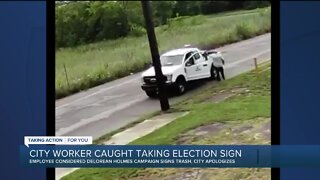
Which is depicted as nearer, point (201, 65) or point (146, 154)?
point (146, 154)

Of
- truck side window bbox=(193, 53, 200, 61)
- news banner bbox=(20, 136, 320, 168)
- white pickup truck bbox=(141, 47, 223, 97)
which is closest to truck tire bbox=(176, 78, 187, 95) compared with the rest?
white pickup truck bbox=(141, 47, 223, 97)

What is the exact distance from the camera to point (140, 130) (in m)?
2.90

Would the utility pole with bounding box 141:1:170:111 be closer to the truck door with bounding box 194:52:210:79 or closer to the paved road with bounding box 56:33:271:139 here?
the paved road with bounding box 56:33:271:139

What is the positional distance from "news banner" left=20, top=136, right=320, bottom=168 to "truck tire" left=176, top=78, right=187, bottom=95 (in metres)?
0.24

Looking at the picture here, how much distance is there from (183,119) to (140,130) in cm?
19

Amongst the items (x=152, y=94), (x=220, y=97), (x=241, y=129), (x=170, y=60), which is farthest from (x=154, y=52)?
(x=241, y=129)

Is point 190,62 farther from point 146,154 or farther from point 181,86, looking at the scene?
point 146,154

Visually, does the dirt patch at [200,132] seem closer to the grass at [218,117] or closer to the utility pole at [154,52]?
the grass at [218,117]

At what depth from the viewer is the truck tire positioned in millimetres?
2943

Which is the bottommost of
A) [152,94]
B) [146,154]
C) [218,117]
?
[146,154]

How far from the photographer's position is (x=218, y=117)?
9.59ft

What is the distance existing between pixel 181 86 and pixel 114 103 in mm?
295

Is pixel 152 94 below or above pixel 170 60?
below
